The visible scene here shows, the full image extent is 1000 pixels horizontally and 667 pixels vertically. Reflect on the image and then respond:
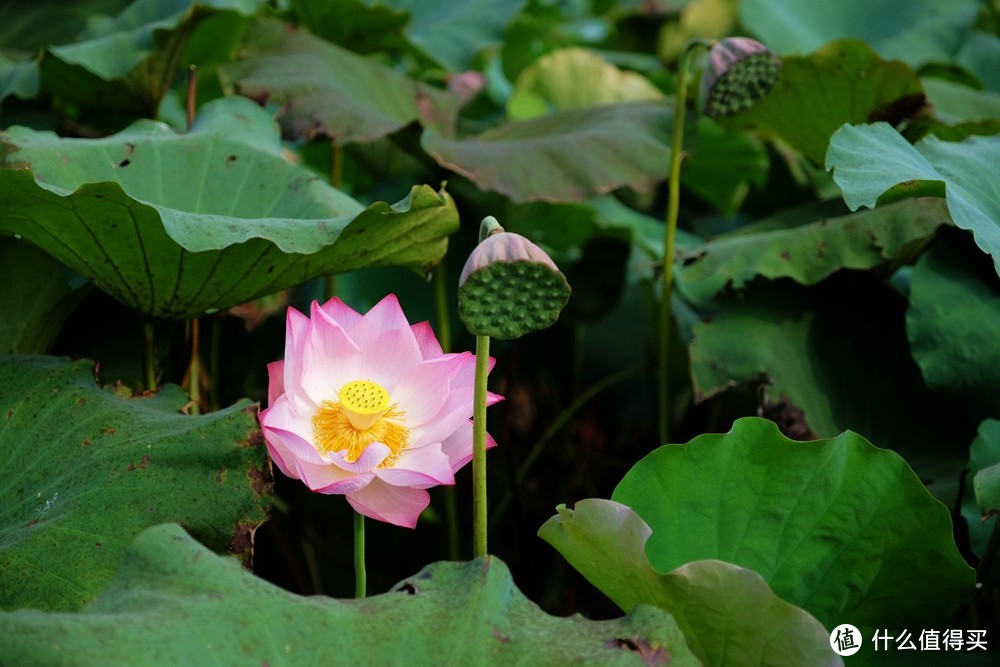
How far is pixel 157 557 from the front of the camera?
0.60m

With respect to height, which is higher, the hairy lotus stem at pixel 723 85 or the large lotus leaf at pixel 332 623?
the hairy lotus stem at pixel 723 85

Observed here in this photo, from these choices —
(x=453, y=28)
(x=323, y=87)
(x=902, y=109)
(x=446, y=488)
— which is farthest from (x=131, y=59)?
(x=902, y=109)

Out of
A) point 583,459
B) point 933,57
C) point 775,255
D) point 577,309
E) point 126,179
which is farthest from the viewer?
point 933,57

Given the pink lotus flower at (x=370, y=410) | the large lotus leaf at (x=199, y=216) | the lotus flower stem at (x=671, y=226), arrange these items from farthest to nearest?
the lotus flower stem at (x=671, y=226), the large lotus leaf at (x=199, y=216), the pink lotus flower at (x=370, y=410)

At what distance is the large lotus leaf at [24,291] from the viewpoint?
96cm

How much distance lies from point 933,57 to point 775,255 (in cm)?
108

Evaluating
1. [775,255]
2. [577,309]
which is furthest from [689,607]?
[577,309]

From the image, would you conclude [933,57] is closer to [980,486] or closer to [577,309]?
[577,309]

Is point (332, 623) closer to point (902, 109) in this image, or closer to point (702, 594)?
point (702, 594)

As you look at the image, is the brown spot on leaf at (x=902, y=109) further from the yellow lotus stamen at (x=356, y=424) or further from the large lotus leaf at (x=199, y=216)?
the yellow lotus stamen at (x=356, y=424)

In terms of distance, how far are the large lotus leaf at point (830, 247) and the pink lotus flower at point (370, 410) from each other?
0.48 meters

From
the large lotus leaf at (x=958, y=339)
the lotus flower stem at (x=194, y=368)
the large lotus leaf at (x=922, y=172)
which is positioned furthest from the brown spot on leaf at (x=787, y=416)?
the lotus flower stem at (x=194, y=368)

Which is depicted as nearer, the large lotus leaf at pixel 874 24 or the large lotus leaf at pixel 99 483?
the large lotus leaf at pixel 99 483

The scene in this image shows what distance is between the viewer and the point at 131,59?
1.23 m
